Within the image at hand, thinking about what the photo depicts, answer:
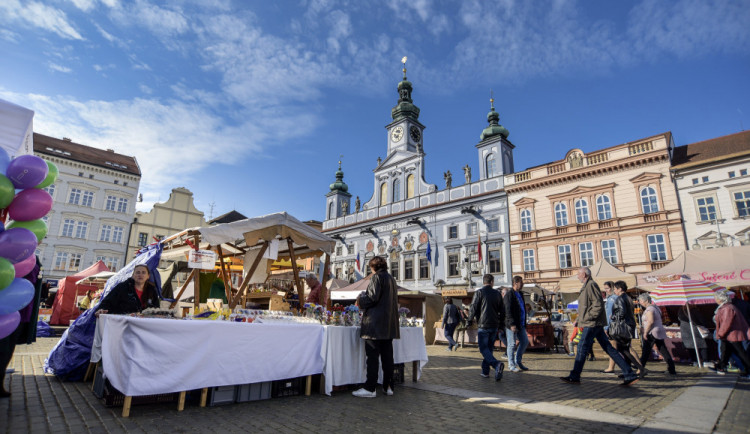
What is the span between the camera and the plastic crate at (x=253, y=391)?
4.32 m

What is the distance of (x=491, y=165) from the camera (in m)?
29.5

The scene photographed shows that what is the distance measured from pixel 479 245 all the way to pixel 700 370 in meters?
18.9

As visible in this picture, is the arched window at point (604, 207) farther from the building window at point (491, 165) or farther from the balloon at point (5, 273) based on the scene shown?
the balloon at point (5, 273)

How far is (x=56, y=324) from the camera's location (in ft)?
53.2

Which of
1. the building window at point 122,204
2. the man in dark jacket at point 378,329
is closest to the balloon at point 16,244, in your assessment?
the man in dark jacket at point 378,329

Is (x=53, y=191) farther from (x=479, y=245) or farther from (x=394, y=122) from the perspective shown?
(x=479, y=245)

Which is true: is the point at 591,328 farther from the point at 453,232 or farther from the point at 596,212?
the point at 453,232

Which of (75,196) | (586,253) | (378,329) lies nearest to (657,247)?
(586,253)

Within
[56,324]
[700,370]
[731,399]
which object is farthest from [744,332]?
[56,324]

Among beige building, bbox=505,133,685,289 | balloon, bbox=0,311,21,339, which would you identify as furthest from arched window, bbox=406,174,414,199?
balloon, bbox=0,311,21,339

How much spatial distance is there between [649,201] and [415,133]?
19.9 metres

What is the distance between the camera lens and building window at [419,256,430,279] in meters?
30.4

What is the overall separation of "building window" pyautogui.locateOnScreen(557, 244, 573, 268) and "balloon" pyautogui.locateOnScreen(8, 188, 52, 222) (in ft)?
82.6

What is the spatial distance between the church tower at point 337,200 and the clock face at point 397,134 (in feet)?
29.2
